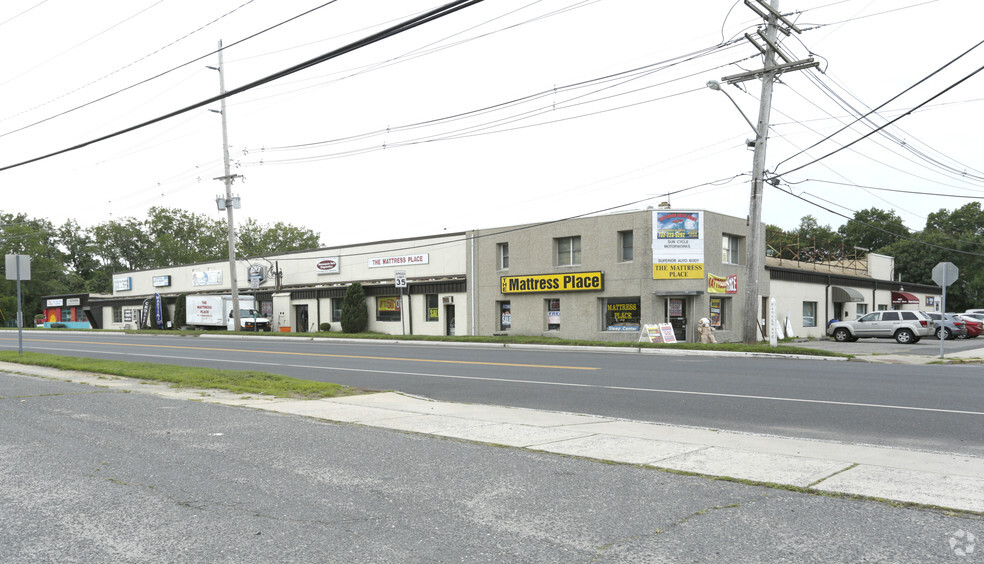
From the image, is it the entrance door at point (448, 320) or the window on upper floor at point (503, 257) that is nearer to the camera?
the window on upper floor at point (503, 257)

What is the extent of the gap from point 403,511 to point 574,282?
1091 inches

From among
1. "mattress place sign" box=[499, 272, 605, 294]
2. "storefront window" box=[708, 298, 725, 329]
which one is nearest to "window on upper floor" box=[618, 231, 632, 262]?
"mattress place sign" box=[499, 272, 605, 294]

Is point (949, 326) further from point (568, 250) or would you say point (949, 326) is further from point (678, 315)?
point (568, 250)

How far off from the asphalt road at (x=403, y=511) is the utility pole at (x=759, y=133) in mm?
18719

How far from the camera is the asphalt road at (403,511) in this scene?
432 cm

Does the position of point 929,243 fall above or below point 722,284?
above

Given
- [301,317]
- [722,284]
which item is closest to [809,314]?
[722,284]

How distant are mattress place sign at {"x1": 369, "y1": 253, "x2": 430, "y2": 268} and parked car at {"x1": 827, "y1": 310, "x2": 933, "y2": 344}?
21913 mm

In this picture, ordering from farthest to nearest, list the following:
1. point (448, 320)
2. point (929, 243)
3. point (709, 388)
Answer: point (929, 243), point (448, 320), point (709, 388)

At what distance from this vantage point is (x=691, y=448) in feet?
24.9

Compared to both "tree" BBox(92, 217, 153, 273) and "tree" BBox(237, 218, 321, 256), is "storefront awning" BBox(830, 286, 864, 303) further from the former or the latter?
"tree" BBox(92, 217, 153, 273)

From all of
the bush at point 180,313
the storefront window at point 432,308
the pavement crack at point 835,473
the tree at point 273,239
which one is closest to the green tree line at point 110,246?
the tree at point 273,239

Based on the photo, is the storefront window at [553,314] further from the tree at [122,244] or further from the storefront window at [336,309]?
the tree at [122,244]

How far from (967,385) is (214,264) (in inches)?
2046
